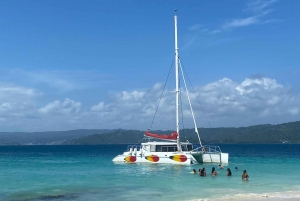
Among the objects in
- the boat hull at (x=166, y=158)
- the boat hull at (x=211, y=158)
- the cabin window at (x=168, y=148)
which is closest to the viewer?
the boat hull at (x=166, y=158)

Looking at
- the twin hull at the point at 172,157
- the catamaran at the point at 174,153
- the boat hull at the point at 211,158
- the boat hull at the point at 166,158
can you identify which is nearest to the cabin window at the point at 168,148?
the catamaran at the point at 174,153

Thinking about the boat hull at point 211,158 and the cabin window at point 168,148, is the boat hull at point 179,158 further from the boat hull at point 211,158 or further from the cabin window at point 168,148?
the cabin window at point 168,148

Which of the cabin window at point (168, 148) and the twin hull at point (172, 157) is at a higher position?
the cabin window at point (168, 148)

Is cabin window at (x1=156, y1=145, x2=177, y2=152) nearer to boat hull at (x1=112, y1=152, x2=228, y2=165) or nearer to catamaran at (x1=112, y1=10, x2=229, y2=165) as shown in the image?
catamaran at (x1=112, y1=10, x2=229, y2=165)

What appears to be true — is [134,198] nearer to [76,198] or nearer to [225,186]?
[76,198]

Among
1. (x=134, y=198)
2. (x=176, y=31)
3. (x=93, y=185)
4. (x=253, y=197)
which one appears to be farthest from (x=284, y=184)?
(x=176, y=31)

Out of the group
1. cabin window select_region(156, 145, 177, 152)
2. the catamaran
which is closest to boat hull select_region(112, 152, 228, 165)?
the catamaran

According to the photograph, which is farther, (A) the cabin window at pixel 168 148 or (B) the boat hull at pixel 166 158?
(A) the cabin window at pixel 168 148

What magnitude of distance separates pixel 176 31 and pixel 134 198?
2939 centimetres

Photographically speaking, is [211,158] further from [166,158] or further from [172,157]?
[166,158]

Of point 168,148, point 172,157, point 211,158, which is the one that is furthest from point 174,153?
point 211,158

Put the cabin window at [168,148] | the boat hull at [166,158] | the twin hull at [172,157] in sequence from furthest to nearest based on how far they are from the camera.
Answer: the cabin window at [168,148]
the twin hull at [172,157]
the boat hull at [166,158]

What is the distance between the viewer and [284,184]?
31688mm

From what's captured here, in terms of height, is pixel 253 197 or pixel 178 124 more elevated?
pixel 178 124
